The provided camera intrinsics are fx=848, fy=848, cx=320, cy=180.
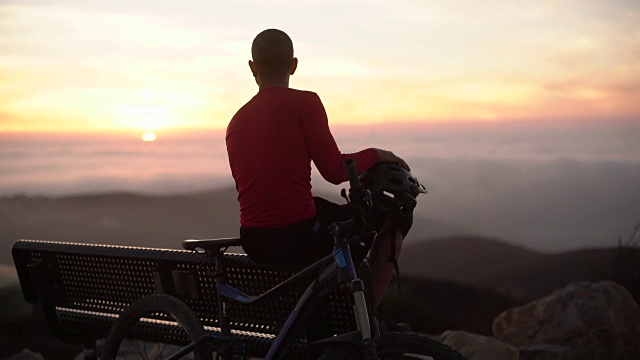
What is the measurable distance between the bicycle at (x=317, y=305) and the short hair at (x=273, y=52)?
83 cm

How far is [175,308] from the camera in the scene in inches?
189

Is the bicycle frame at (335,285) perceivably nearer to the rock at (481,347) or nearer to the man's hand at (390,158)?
the man's hand at (390,158)

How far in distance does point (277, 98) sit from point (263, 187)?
1.45 ft

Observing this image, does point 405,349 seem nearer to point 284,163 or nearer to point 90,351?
point 284,163

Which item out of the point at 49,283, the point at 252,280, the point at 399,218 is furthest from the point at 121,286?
the point at 399,218

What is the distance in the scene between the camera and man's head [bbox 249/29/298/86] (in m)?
4.22

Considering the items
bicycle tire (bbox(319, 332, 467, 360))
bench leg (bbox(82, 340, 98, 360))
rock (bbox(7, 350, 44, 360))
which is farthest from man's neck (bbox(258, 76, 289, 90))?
rock (bbox(7, 350, 44, 360))

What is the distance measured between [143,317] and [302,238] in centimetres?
144

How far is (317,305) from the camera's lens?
410 cm

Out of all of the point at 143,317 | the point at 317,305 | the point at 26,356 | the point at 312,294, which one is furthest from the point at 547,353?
the point at 26,356

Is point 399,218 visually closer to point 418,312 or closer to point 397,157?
point 397,157

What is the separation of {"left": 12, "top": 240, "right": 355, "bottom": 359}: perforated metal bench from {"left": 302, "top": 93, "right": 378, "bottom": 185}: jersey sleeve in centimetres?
59

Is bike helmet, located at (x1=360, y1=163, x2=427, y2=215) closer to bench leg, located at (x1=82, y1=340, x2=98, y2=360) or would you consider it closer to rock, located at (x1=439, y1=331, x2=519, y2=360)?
bench leg, located at (x1=82, y1=340, x2=98, y2=360)

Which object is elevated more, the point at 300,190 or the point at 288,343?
the point at 300,190
